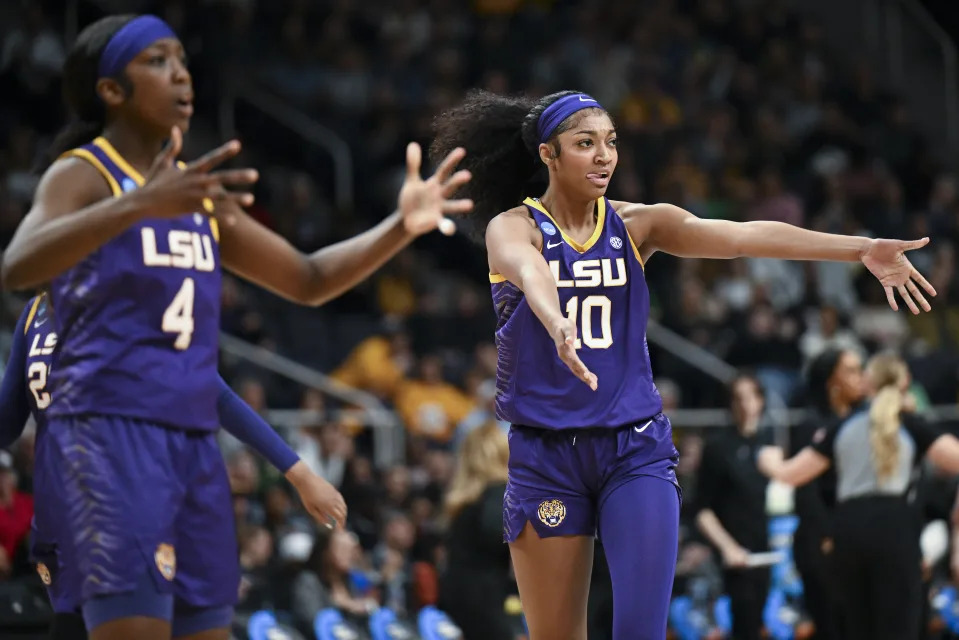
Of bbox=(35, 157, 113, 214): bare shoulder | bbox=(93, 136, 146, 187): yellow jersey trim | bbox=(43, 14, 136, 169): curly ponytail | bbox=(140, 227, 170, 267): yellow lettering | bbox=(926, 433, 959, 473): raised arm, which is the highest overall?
bbox=(43, 14, 136, 169): curly ponytail

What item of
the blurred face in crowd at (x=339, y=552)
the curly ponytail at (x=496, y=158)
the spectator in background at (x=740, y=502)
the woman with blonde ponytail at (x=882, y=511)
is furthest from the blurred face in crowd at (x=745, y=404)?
the curly ponytail at (x=496, y=158)

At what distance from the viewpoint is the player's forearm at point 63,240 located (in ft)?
11.7

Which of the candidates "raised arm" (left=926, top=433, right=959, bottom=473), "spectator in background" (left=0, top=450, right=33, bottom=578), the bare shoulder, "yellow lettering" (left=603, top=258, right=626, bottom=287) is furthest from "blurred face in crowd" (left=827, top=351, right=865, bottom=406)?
the bare shoulder

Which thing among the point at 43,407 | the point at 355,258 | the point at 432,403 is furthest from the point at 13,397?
the point at 432,403

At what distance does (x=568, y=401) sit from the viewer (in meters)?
5.09

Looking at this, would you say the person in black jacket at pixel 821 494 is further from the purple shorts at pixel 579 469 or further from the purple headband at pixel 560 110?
the purple headband at pixel 560 110

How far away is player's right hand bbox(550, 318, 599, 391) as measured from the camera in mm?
4383

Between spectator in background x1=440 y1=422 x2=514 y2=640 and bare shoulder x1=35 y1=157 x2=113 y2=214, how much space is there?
4.35 m

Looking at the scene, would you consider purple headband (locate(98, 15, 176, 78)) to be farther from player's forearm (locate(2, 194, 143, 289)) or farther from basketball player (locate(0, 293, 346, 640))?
basketball player (locate(0, 293, 346, 640))

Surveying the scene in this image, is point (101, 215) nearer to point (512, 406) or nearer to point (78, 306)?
point (78, 306)

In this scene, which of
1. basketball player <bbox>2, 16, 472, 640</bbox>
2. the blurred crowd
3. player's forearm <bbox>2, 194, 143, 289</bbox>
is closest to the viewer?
player's forearm <bbox>2, 194, 143, 289</bbox>

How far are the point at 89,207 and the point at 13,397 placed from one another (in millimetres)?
1270

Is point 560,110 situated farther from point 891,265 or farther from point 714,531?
point 714,531

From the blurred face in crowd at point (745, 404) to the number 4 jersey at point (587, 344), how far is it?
444 centimetres
